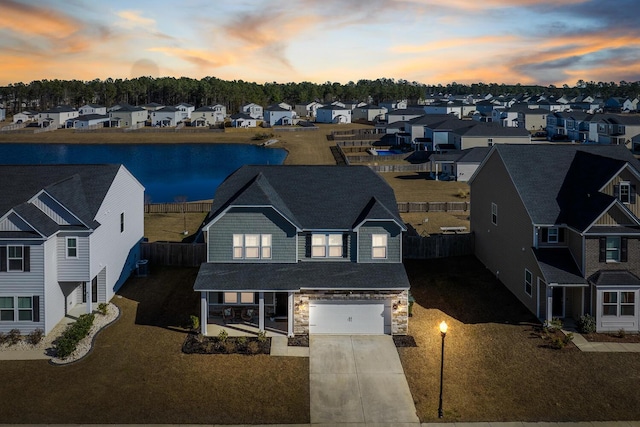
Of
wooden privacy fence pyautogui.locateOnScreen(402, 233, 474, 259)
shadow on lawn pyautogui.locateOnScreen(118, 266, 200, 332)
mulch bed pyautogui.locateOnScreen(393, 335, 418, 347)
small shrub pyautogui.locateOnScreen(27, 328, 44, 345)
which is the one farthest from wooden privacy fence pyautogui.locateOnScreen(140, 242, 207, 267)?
mulch bed pyautogui.locateOnScreen(393, 335, 418, 347)

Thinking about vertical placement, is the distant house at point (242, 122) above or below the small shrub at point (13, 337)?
above

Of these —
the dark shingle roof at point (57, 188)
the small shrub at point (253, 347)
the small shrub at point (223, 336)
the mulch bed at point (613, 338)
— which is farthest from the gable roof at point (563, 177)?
the dark shingle roof at point (57, 188)

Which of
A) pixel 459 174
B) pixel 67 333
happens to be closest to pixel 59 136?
pixel 459 174

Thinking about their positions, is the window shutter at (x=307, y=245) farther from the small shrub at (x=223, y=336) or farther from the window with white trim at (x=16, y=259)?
the window with white trim at (x=16, y=259)

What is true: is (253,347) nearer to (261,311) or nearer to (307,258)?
A: (261,311)

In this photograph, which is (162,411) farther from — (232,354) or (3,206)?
(3,206)

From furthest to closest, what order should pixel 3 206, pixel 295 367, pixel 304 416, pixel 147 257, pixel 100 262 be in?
pixel 147 257 < pixel 100 262 < pixel 3 206 < pixel 295 367 < pixel 304 416
